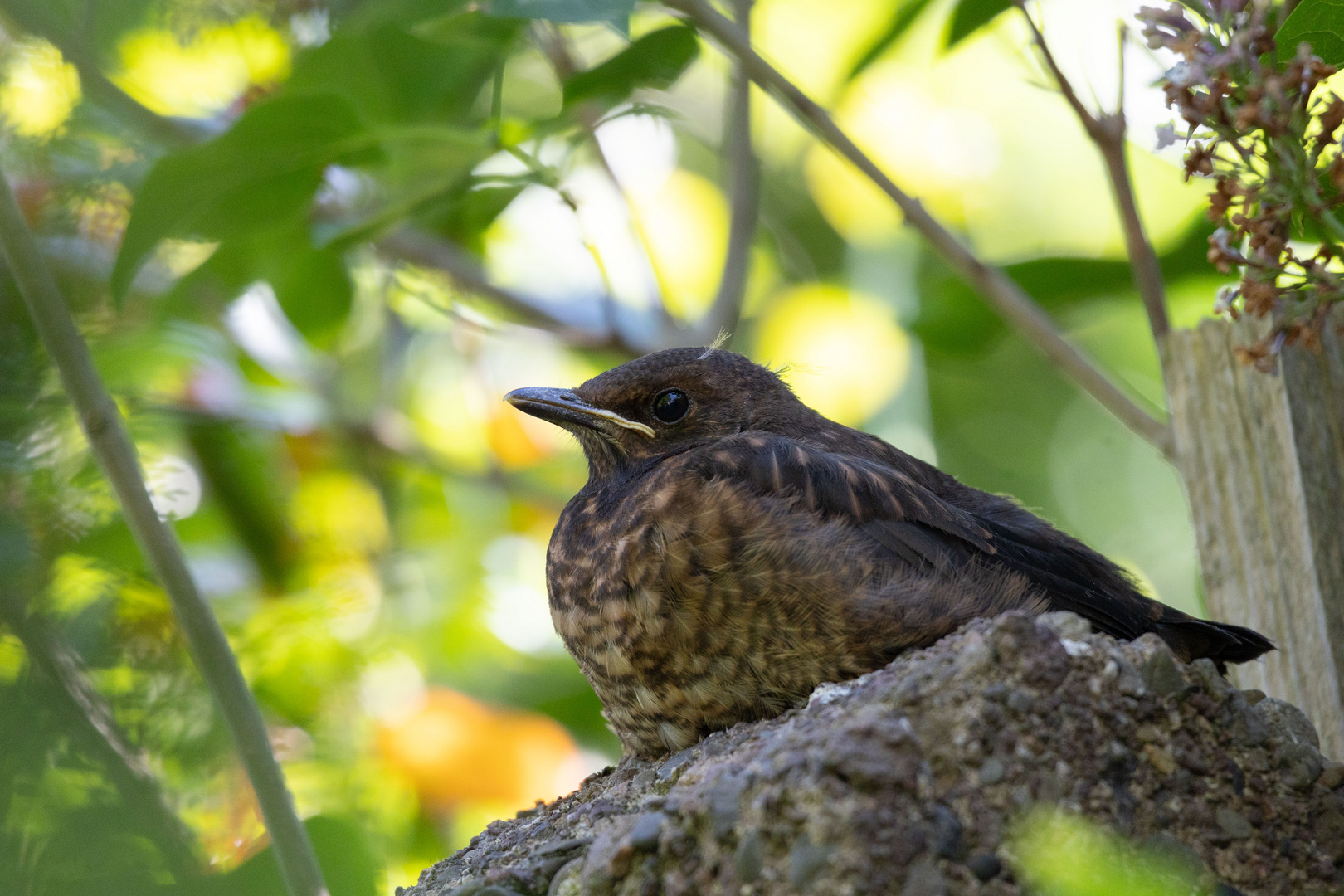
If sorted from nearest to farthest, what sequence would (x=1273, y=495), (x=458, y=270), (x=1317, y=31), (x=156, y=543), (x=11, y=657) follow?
(x=11, y=657), (x=156, y=543), (x=1317, y=31), (x=1273, y=495), (x=458, y=270)

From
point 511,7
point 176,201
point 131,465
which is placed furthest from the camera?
point 176,201

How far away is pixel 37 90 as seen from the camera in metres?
1.59

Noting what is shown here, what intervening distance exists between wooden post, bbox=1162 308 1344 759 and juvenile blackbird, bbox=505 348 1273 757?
169 mm

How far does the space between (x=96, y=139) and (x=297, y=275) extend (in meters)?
0.88

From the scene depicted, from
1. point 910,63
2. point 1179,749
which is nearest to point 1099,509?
point 910,63

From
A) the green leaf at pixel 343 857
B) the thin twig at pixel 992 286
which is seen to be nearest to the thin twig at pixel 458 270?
the thin twig at pixel 992 286

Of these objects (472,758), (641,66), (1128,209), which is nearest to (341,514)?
(472,758)

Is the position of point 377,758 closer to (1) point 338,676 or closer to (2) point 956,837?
(1) point 338,676

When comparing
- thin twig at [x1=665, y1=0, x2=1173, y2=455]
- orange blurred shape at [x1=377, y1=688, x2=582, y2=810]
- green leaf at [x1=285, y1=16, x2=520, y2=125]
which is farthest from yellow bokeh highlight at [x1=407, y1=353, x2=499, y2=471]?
thin twig at [x1=665, y1=0, x2=1173, y2=455]

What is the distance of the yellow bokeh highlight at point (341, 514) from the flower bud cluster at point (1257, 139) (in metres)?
2.53

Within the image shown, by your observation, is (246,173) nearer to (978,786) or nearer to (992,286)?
(992,286)

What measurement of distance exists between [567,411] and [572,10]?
0.81 metres

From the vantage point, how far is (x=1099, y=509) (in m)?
4.54

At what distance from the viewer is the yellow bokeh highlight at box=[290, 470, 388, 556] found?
340 centimetres
